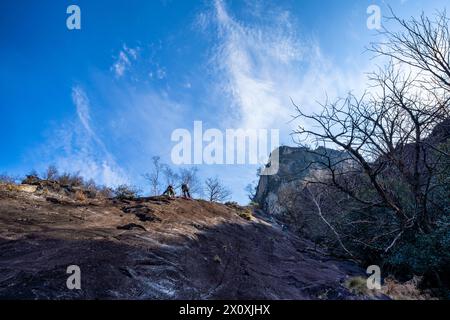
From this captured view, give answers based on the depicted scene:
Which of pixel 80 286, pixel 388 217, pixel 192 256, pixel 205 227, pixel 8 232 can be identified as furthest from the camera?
pixel 205 227

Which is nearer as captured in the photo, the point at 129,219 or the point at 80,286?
the point at 80,286

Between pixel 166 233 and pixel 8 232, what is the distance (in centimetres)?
411

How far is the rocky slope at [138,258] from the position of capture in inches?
217

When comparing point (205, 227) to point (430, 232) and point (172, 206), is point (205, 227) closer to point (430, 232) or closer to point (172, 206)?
point (172, 206)

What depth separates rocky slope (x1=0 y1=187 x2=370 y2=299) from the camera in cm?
550

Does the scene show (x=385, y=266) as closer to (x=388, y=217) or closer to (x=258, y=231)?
(x=388, y=217)

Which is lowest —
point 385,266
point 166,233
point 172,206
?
point 385,266

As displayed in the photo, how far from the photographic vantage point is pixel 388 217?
11305mm

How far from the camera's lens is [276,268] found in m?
10.1

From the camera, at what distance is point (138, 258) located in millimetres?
6941

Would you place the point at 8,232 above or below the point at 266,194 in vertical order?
below

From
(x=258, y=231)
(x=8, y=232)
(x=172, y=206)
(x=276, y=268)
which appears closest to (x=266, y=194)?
(x=258, y=231)
